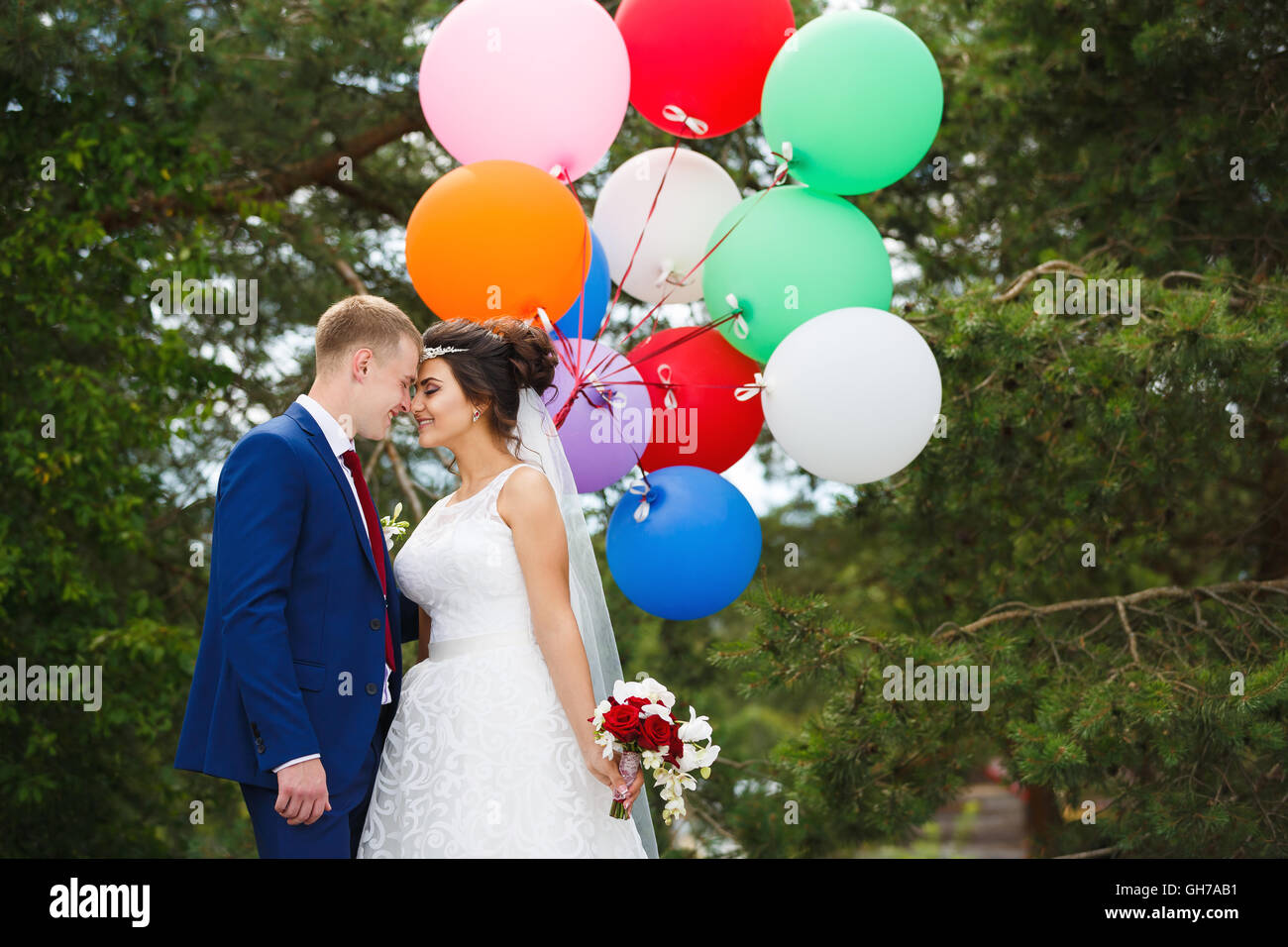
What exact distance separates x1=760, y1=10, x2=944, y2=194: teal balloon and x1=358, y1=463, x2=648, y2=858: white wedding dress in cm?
126

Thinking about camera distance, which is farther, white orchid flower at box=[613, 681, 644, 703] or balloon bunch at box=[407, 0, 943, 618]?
balloon bunch at box=[407, 0, 943, 618]

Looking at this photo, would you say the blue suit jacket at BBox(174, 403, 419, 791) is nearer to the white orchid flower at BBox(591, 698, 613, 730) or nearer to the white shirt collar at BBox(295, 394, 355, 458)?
the white shirt collar at BBox(295, 394, 355, 458)

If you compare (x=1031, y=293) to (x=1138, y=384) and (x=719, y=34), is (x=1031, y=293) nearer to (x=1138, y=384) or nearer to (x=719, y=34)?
(x=1138, y=384)

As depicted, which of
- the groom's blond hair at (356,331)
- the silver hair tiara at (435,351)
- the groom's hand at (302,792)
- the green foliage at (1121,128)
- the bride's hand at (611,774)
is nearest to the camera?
the groom's hand at (302,792)

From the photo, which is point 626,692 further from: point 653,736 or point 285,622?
point 285,622

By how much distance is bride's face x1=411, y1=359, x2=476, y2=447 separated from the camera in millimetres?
3021

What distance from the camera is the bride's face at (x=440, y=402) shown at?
119 inches

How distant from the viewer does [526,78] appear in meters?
3.28

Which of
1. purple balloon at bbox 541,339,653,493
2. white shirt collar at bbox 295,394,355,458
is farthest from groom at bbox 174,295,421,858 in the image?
purple balloon at bbox 541,339,653,493

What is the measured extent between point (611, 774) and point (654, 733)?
0.19 metres

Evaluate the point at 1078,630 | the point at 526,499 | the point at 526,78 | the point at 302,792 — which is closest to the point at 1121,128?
the point at 1078,630

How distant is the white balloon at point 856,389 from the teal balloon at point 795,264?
0.14 meters

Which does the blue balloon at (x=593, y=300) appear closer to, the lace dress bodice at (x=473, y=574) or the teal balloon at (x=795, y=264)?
the teal balloon at (x=795, y=264)

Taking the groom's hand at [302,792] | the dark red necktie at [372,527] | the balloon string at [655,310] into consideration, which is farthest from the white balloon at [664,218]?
the groom's hand at [302,792]
